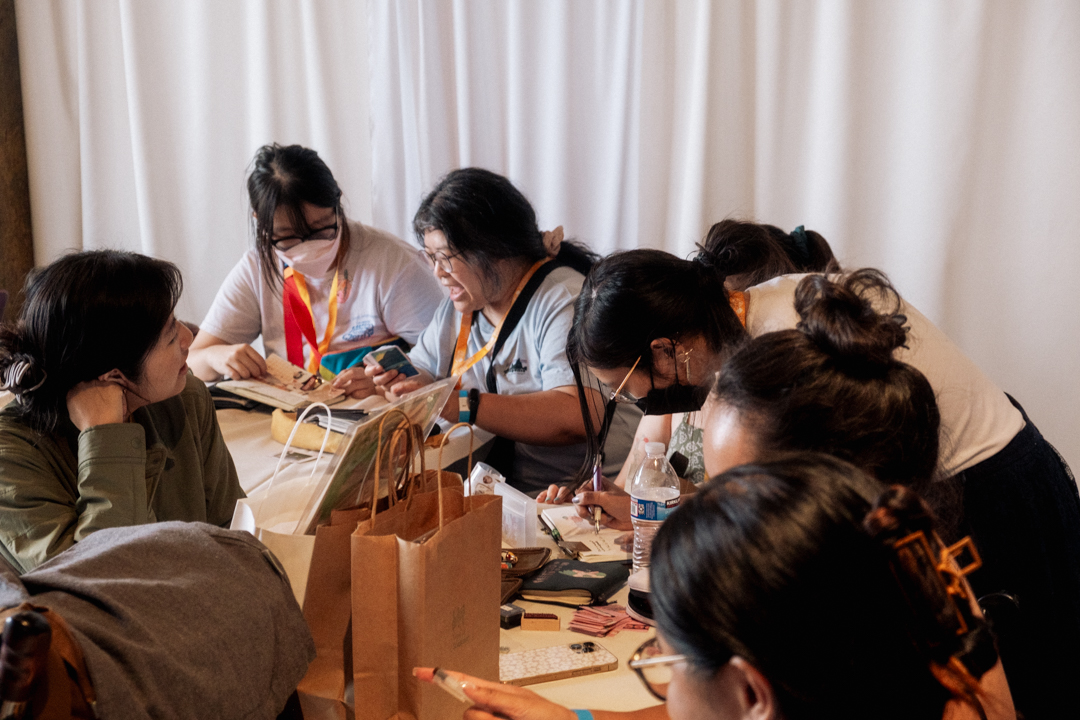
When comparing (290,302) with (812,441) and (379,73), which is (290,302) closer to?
(379,73)

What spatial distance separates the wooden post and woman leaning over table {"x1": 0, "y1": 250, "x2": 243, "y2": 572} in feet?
8.82

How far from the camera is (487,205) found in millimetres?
2365

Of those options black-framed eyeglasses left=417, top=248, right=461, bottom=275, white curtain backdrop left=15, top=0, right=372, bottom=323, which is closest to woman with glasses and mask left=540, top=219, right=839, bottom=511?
black-framed eyeglasses left=417, top=248, right=461, bottom=275

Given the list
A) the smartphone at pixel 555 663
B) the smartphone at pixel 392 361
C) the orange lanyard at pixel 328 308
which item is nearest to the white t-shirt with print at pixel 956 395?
the smartphone at pixel 555 663

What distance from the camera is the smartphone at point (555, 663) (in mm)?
A: 1217

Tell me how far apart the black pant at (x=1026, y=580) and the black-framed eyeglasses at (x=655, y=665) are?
865mm

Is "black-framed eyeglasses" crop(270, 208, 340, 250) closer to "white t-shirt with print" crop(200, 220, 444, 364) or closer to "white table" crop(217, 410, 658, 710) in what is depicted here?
"white t-shirt with print" crop(200, 220, 444, 364)

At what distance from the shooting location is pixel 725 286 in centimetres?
173

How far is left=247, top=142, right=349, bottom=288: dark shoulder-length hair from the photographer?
8.83ft

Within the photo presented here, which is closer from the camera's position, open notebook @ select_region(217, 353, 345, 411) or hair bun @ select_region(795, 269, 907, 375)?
hair bun @ select_region(795, 269, 907, 375)

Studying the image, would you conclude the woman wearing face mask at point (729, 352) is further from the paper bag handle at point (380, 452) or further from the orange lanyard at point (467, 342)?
the orange lanyard at point (467, 342)

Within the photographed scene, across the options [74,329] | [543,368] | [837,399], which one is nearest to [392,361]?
[543,368]

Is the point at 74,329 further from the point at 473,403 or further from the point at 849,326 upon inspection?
the point at 849,326

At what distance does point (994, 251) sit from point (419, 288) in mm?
2004
